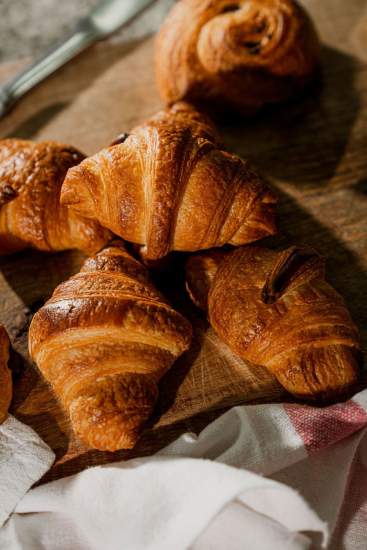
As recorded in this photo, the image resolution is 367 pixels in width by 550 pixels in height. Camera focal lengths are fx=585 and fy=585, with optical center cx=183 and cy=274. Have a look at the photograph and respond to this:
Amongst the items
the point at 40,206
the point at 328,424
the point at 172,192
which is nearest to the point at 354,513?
the point at 328,424

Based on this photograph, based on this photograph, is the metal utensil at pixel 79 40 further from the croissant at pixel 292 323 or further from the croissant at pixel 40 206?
the croissant at pixel 292 323

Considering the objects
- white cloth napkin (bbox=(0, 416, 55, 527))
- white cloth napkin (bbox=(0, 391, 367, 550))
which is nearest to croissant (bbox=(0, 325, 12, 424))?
white cloth napkin (bbox=(0, 416, 55, 527))

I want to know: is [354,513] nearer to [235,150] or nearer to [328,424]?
[328,424]

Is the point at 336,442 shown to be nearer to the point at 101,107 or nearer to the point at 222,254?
the point at 222,254

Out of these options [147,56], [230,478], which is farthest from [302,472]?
[147,56]

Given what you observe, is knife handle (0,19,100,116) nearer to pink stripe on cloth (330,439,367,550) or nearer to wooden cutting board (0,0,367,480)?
wooden cutting board (0,0,367,480)

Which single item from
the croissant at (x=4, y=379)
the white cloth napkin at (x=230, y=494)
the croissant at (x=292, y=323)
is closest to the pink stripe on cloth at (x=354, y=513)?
the white cloth napkin at (x=230, y=494)
